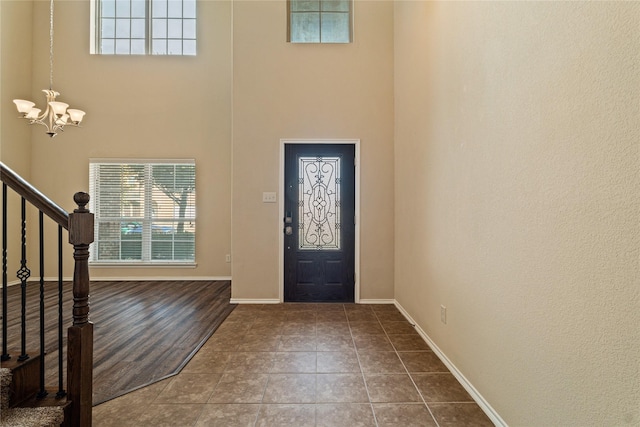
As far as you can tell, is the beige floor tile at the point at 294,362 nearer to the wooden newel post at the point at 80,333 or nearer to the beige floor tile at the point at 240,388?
the beige floor tile at the point at 240,388

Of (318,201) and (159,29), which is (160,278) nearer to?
(318,201)

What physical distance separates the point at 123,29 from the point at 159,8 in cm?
75

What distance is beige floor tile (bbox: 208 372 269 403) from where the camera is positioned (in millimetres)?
1814

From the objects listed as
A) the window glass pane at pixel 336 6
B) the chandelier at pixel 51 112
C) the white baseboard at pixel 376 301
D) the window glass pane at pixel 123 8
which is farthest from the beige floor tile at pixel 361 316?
the window glass pane at pixel 123 8

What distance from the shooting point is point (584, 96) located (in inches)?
42.1

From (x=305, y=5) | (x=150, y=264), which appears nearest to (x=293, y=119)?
(x=305, y=5)

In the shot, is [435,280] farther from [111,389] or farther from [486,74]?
[111,389]

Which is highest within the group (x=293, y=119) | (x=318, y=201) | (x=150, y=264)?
(x=293, y=119)

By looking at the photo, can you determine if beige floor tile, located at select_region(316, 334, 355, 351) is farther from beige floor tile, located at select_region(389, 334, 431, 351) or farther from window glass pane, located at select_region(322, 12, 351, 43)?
window glass pane, located at select_region(322, 12, 351, 43)

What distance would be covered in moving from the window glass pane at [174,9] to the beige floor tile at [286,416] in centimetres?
624

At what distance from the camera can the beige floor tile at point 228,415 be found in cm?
161

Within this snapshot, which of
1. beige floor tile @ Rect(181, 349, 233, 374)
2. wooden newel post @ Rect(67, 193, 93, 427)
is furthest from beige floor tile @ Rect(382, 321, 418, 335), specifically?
wooden newel post @ Rect(67, 193, 93, 427)

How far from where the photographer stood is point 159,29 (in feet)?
17.0

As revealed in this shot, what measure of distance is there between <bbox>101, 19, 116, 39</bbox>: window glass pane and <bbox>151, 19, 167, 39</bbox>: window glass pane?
2.23ft
